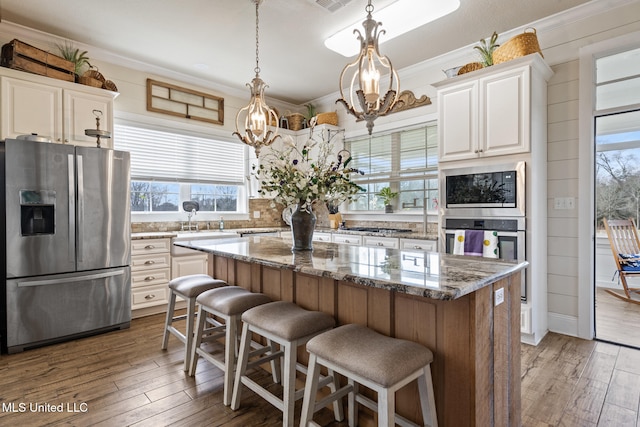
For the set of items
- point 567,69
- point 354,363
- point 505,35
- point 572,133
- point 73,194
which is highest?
point 505,35

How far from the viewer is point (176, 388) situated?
2.17 meters

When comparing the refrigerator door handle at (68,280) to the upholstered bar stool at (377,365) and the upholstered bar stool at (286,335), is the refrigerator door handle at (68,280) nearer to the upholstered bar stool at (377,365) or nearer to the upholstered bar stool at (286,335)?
the upholstered bar stool at (286,335)

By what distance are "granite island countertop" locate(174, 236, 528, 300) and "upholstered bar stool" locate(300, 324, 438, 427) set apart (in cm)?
26

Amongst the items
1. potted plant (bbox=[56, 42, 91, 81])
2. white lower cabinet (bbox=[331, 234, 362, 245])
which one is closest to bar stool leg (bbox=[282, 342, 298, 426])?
white lower cabinet (bbox=[331, 234, 362, 245])

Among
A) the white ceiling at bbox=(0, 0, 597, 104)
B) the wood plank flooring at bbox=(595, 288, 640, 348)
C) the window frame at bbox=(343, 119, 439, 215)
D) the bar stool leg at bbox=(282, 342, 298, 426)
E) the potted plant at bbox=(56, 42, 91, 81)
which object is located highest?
the white ceiling at bbox=(0, 0, 597, 104)

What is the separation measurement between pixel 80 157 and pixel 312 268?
8.81 feet

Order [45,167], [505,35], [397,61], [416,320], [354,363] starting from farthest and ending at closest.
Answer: [397,61]
[505,35]
[45,167]
[416,320]
[354,363]

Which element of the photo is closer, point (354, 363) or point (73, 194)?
point (354, 363)

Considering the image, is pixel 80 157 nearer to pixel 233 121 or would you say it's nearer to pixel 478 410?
pixel 233 121

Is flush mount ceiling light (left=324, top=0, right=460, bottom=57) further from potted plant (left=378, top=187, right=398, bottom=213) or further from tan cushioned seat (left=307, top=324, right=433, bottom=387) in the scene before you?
tan cushioned seat (left=307, top=324, right=433, bottom=387)

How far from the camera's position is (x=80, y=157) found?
301 cm

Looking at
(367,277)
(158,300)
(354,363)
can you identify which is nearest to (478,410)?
(354,363)

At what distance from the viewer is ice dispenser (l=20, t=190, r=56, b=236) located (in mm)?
2752
